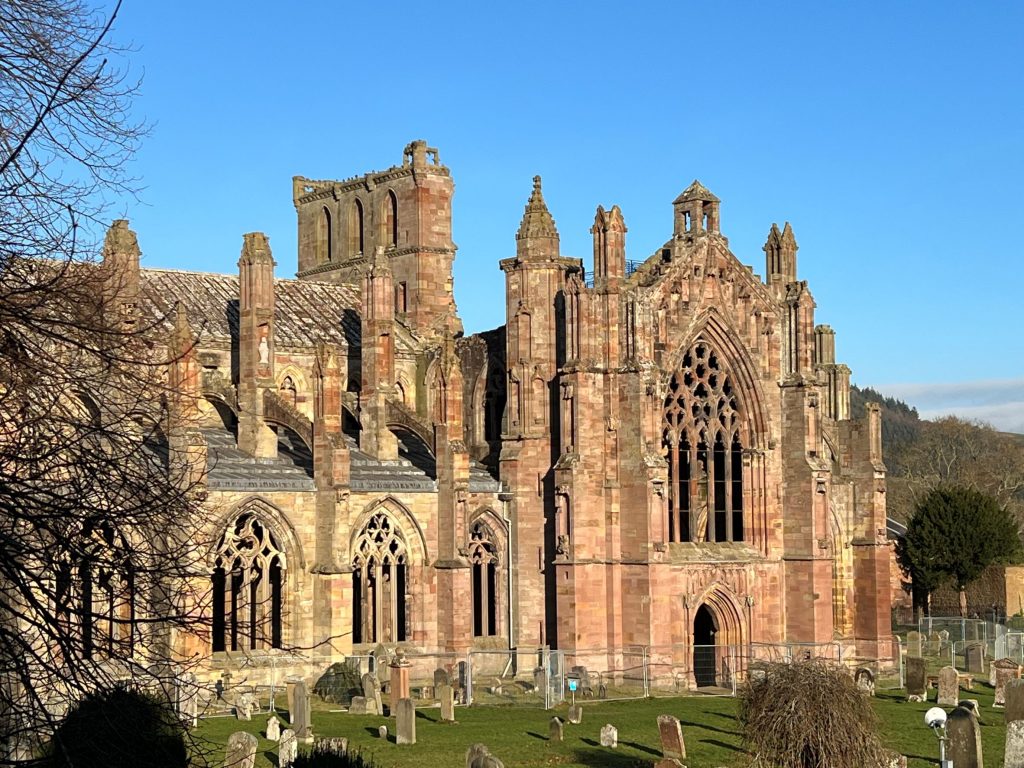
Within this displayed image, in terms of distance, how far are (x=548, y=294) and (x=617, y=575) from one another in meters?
8.92

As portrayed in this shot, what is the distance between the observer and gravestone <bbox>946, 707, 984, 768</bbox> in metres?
30.3

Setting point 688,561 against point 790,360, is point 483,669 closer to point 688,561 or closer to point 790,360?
point 688,561

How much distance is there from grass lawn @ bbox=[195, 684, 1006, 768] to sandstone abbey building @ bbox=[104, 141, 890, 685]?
5.96 metres

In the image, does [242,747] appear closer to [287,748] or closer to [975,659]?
[287,748]

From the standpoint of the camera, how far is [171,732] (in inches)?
1009

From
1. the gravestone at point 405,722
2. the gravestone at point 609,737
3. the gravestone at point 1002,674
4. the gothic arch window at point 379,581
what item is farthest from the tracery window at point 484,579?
the gravestone at point 609,737

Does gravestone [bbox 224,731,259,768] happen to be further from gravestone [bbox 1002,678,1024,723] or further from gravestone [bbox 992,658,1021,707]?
gravestone [bbox 992,658,1021,707]

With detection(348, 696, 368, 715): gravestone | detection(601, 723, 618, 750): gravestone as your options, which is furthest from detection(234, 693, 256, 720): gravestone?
detection(601, 723, 618, 750): gravestone

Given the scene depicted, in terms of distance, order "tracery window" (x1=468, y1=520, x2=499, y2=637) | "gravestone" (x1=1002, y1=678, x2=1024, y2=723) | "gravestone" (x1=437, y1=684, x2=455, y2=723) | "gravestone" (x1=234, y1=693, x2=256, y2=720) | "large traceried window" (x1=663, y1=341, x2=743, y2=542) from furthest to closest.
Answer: "large traceried window" (x1=663, y1=341, x2=743, y2=542)
"tracery window" (x1=468, y1=520, x2=499, y2=637)
"gravestone" (x1=437, y1=684, x2=455, y2=723)
"gravestone" (x1=234, y1=693, x2=256, y2=720)
"gravestone" (x1=1002, y1=678, x2=1024, y2=723)

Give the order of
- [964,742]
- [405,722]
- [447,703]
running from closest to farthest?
1. [964,742]
2. [405,722]
3. [447,703]

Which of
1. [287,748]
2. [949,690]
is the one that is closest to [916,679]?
[949,690]

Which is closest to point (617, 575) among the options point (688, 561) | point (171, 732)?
point (688, 561)

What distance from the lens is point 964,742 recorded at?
30547 millimetres

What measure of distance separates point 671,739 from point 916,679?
51.4ft
